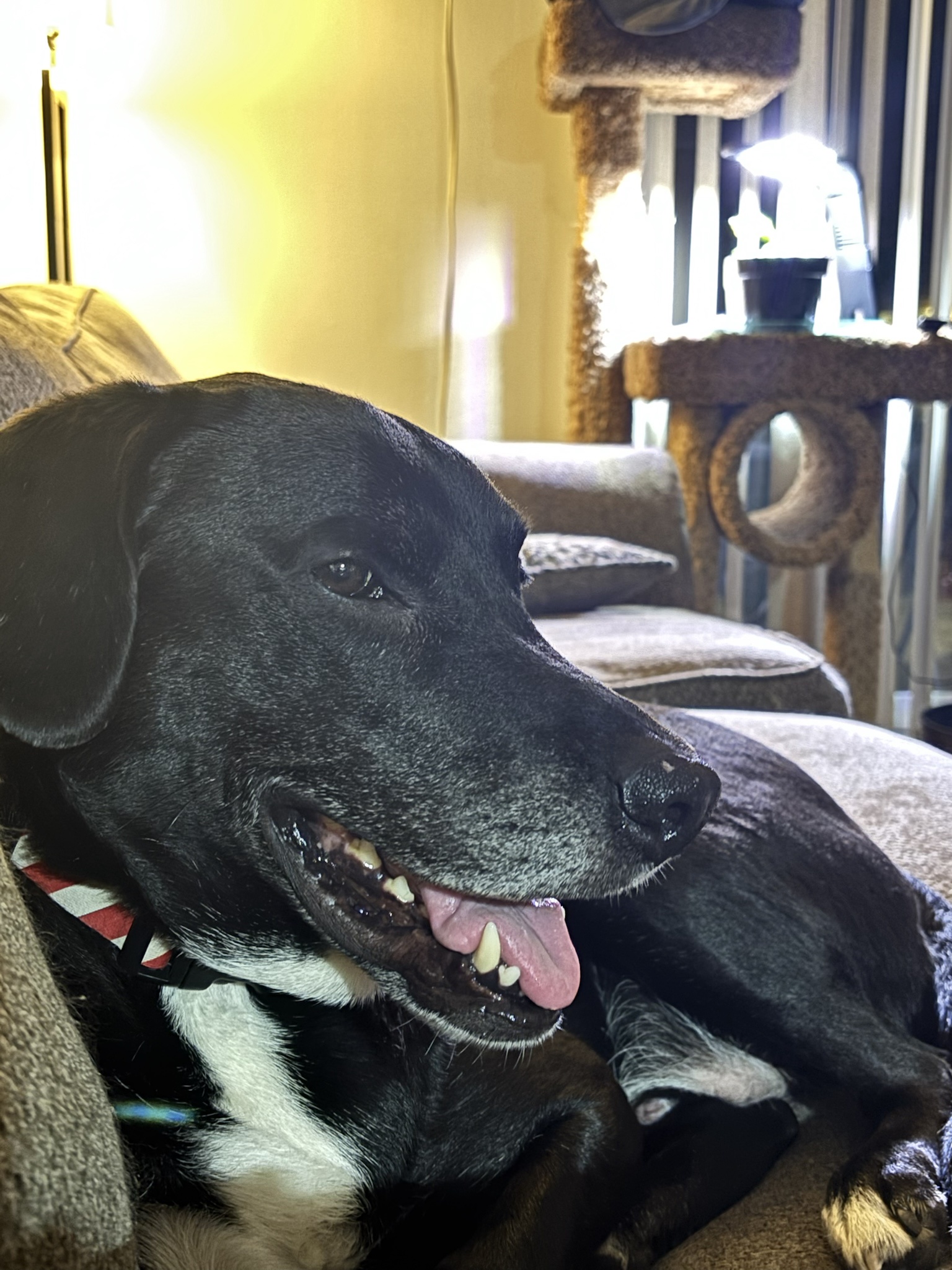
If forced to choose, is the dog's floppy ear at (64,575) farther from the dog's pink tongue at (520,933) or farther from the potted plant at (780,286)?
the potted plant at (780,286)

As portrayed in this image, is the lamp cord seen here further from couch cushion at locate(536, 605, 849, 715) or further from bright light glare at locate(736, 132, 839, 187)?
couch cushion at locate(536, 605, 849, 715)

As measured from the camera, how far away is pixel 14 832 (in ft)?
2.64

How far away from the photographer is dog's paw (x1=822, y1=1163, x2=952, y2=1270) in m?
0.74

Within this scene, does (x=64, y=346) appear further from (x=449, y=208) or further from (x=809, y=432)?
(x=449, y=208)

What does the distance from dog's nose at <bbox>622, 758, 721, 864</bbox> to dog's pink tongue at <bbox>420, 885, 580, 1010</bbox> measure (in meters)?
0.09

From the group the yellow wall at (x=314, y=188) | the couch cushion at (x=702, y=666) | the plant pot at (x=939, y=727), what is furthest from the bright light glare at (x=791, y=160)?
the couch cushion at (x=702, y=666)

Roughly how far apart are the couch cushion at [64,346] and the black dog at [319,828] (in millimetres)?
186

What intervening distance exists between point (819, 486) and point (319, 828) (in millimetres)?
2806

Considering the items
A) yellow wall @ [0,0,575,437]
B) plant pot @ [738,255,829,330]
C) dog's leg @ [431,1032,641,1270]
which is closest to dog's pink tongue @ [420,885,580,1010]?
dog's leg @ [431,1032,641,1270]

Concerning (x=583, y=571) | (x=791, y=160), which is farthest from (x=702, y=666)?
(x=791, y=160)

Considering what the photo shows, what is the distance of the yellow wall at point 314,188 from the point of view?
3.54 meters

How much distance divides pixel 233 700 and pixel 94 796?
4.4 inches

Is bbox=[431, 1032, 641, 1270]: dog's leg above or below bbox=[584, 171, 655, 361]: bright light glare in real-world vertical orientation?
below

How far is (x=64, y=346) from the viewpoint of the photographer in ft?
4.46
